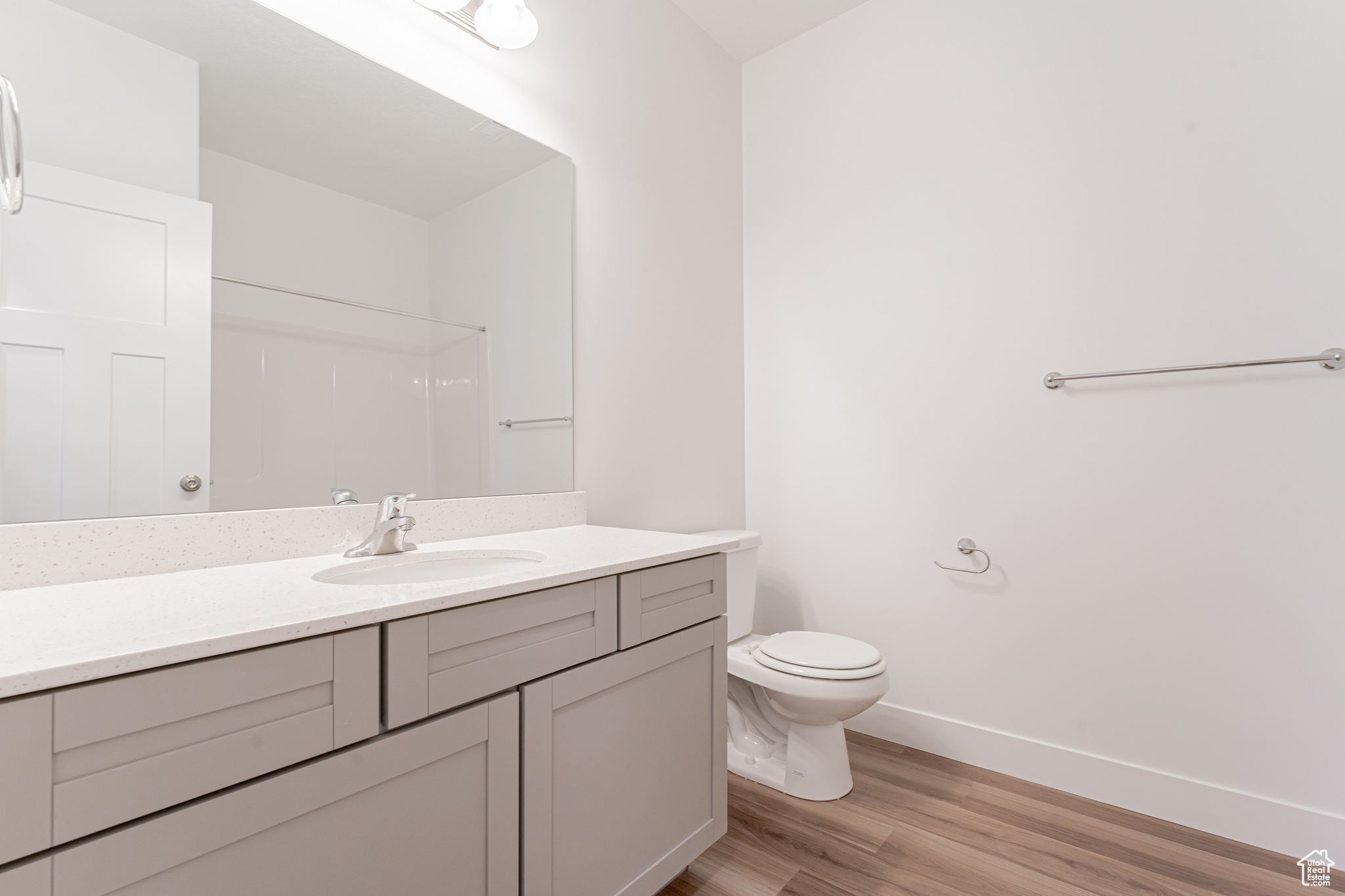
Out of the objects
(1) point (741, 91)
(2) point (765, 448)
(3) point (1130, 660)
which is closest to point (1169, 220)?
(3) point (1130, 660)

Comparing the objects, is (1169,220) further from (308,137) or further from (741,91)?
(308,137)

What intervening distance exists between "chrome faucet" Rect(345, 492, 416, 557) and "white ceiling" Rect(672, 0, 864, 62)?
2.03 meters

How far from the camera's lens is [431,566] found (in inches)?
51.4

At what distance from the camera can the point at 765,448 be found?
2.49m

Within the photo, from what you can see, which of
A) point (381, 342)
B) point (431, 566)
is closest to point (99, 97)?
point (381, 342)

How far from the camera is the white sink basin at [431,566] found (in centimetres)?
118

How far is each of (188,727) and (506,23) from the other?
157 cm

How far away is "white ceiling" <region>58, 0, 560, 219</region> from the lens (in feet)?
3.75

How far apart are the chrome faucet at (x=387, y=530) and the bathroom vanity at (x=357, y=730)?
0.11ft

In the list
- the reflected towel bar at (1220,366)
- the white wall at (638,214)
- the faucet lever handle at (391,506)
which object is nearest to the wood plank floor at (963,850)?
the white wall at (638,214)

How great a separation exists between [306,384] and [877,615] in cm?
189

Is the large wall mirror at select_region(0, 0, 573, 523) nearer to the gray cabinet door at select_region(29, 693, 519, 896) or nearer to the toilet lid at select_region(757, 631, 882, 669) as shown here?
the gray cabinet door at select_region(29, 693, 519, 896)

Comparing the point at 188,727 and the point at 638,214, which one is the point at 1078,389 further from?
the point at 188,727
